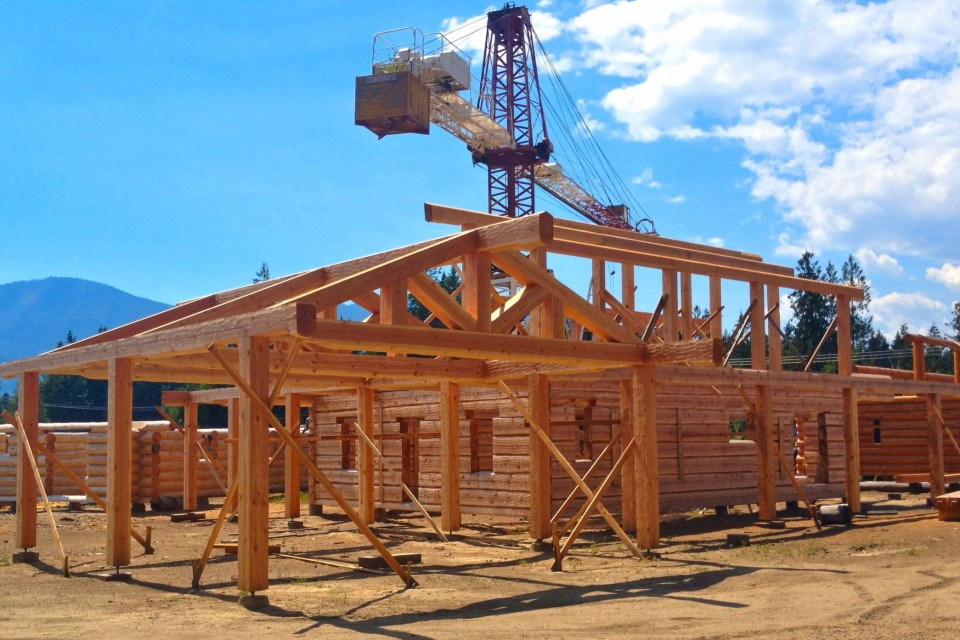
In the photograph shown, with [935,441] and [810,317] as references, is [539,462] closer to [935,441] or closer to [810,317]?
A: [935,441]

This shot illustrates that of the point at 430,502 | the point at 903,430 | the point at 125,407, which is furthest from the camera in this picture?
the point at 903,430

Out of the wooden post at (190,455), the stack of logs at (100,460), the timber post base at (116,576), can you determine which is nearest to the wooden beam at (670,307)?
the timber post base at (116,576)

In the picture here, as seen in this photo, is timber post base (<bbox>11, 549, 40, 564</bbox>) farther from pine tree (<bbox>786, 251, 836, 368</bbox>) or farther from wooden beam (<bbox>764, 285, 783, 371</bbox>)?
pine tree (<bbox>786, 251, 836, 368</bbox>)

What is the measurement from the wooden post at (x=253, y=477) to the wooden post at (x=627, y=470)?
208 inches

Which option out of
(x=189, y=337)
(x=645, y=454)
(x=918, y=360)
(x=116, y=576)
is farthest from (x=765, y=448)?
(x=116, y=576)

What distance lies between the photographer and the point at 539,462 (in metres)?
14.4

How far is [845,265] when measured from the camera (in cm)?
7031

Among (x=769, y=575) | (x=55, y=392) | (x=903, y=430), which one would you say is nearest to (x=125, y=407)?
(x=769, y=575)

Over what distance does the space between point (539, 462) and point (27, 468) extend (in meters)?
7.22

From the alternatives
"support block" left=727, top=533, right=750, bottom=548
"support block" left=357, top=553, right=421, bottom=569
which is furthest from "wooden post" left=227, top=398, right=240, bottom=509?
"support block" left=727, top=533, right=750, bottom=548

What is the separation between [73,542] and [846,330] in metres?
14.0

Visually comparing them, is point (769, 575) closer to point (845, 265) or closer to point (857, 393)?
point (857, 393)

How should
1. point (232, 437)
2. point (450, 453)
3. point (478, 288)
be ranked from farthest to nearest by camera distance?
point (232, 437) → point (450, 453) → point (478, 288)

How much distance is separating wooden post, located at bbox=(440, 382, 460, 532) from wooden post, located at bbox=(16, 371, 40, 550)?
241 inches
